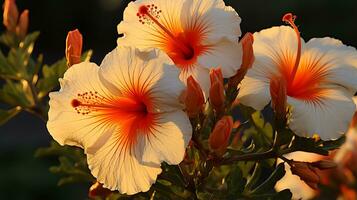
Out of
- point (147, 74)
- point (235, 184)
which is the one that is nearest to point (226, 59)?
point (147, 74)

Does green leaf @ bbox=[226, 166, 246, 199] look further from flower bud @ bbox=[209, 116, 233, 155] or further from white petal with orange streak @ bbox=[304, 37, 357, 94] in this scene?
white petal with orange streak @ bbox=[304, 37, 357, 94]

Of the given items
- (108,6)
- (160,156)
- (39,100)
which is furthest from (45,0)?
(160,156)

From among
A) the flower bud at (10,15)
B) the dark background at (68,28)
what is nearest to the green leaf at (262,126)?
the flower bud at (10,15)

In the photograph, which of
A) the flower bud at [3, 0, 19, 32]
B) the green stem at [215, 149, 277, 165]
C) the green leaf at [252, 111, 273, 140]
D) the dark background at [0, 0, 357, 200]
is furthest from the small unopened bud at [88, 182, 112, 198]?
the dark background at [0, 0, 357, 200]

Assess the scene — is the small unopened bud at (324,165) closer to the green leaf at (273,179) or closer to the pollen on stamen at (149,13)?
the green leaf at (273,179)

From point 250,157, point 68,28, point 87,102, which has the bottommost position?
point 68,28

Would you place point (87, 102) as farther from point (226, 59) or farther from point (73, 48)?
point (226, 59)
